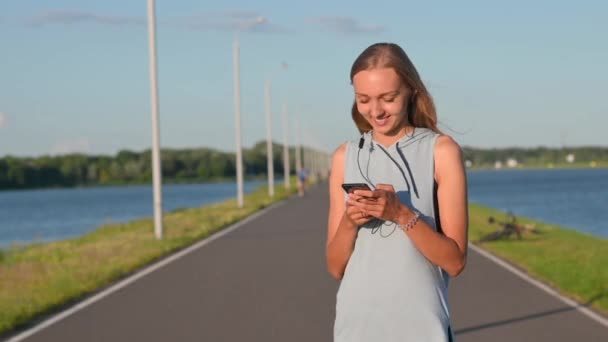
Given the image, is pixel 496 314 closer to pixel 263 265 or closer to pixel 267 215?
pixel 263 265

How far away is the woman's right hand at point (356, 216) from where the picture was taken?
9.57 ft

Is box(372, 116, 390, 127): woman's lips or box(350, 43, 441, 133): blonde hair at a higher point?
box(350, 43, 441, 133): blonde hair

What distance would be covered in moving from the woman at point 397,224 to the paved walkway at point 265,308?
6826 millimetres

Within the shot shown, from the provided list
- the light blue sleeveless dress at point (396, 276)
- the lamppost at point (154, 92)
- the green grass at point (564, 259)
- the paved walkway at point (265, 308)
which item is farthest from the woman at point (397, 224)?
the lamppost at point (154, 92)

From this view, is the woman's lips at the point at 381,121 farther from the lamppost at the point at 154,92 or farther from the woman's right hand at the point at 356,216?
the lamppost at the point at 154,92

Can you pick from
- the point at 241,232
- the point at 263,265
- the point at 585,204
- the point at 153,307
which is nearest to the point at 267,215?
the point at 241,232

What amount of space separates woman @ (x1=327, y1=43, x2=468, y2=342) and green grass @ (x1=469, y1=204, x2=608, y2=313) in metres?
9.32

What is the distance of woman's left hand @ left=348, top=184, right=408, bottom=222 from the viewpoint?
2852 mm

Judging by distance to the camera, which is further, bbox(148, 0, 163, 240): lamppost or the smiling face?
bbox(148, 0, 163, 240): lamppost

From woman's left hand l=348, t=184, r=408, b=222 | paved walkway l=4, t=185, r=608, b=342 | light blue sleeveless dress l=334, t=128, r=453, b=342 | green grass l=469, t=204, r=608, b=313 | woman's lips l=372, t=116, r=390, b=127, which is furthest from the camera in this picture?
green grass l=469, t=204, r=608, b=313

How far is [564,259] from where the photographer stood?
18.1 meters

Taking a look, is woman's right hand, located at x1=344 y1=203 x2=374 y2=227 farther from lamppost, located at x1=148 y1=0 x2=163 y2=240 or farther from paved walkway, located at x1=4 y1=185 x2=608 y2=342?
lamppost, located at x1=148 y1=0 x2=163 y2=240

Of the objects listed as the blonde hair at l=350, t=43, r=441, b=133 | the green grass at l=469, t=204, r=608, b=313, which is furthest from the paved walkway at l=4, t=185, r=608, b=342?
the blonde hair at l=350, t=43, r=441, b=133

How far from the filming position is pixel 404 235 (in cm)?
305
